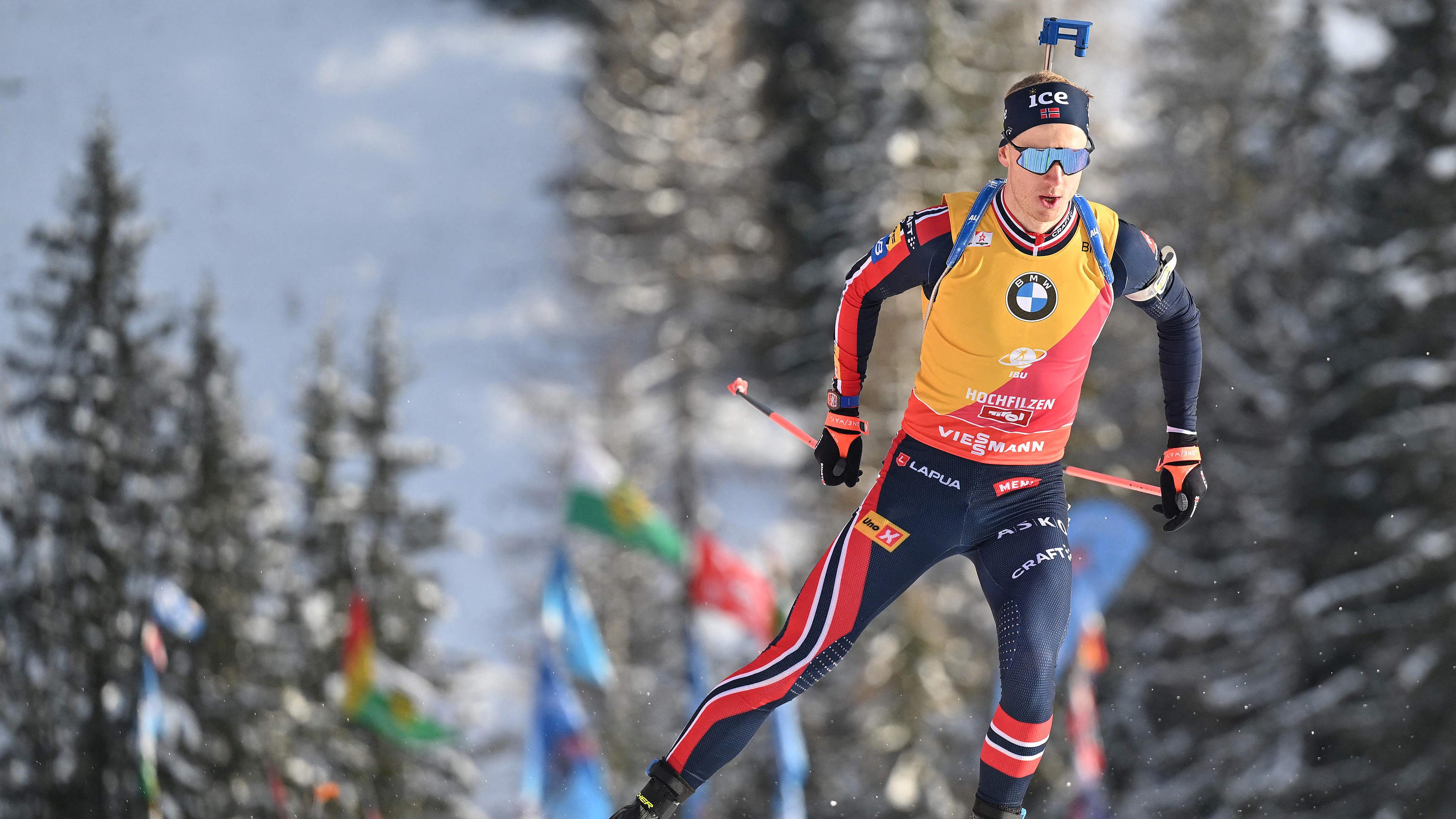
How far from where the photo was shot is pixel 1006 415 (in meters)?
5.68

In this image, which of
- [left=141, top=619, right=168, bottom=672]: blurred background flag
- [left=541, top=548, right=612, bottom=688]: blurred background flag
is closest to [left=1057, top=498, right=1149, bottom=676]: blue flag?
[left=541, top=548, right=612, bottom=688]: blurred background flag

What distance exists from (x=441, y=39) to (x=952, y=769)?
3768 cm

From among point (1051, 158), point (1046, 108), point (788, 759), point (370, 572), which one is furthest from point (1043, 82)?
point (370, 572)

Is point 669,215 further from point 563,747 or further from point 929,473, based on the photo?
point 929,473

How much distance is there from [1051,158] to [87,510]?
20394mm

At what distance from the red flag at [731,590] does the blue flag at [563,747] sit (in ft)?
7.25

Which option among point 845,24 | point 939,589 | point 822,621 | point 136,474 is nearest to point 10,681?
point 136,474

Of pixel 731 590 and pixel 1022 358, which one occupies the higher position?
pixel 1022 358

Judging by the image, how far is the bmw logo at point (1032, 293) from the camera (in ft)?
17.8

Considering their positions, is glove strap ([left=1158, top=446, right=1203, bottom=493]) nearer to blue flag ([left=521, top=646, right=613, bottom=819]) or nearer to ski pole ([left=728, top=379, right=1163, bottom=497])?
ski pole ([left=728, top=379, right=1163, bottom=497])

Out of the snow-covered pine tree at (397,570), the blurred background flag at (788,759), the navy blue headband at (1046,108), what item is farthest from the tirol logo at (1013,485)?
the snow-covered pine tree at (397,570)

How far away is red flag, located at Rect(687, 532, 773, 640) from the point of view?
17.1m

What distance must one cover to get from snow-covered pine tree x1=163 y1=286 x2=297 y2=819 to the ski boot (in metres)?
17.9

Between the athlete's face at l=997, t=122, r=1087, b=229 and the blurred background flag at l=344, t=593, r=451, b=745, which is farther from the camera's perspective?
the blurred background flag at l=344, t=593, r=451, b=745
